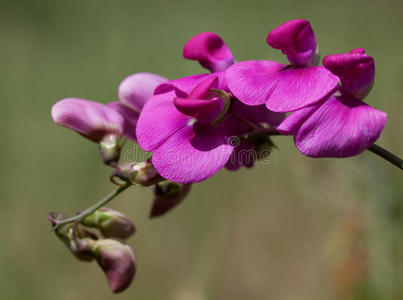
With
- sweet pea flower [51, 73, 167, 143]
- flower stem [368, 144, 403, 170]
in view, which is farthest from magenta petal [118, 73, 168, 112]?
flower stem [368, 144, 403, 170]

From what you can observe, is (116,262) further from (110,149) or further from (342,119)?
(342,119)

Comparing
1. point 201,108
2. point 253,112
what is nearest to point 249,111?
point 253,112

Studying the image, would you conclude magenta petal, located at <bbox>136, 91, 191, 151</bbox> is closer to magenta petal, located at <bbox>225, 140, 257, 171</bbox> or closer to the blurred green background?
magenta petal, located at <bbox>225, 140, 257, 171</bbox>

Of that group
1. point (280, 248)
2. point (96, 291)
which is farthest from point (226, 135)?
point (280, 248)

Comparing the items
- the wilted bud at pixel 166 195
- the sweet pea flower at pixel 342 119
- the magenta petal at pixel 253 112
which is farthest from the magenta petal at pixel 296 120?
the wilted bud at pixel 166 195

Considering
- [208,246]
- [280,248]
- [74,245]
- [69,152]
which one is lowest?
[280,248]

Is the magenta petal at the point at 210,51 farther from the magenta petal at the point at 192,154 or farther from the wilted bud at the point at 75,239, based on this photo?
the wilted bud at the point at 75,239

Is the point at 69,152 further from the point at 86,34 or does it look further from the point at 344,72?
the point at 344,72
